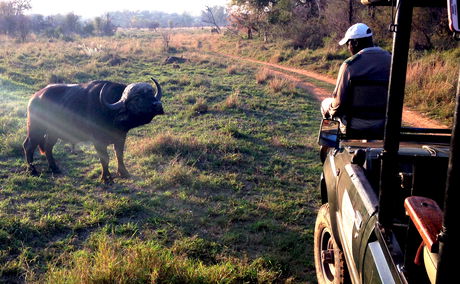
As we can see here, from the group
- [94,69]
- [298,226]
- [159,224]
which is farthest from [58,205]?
[94,69]

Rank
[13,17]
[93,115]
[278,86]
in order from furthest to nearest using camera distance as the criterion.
Result: [13,17]
[278,86]
[93,115]

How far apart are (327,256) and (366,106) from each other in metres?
1.76

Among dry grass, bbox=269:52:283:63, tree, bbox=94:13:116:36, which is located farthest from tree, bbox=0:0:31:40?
dry grass, bbox=269:52:283:63

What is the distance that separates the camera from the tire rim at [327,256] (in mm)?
3294

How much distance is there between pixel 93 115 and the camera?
6586 millimetres

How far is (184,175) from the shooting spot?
254 inches

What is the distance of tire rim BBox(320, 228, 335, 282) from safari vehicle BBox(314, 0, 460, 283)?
2 centimetres

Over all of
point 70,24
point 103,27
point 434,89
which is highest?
point 70,24

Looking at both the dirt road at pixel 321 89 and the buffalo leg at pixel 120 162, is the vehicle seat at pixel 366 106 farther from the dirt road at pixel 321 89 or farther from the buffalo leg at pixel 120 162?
the dirt road at pixel 321 89

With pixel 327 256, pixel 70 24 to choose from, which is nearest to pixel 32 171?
pixel 327 256

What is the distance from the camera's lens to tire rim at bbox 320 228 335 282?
10.8 feet

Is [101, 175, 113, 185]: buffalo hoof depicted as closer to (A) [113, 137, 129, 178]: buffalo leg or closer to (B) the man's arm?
(A) [113, 137, 129, 178]: buffalo leg

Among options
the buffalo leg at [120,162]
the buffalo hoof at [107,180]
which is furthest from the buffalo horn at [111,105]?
the buffalo hoof at [107,180]

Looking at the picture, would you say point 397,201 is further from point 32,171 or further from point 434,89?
point 434,89
